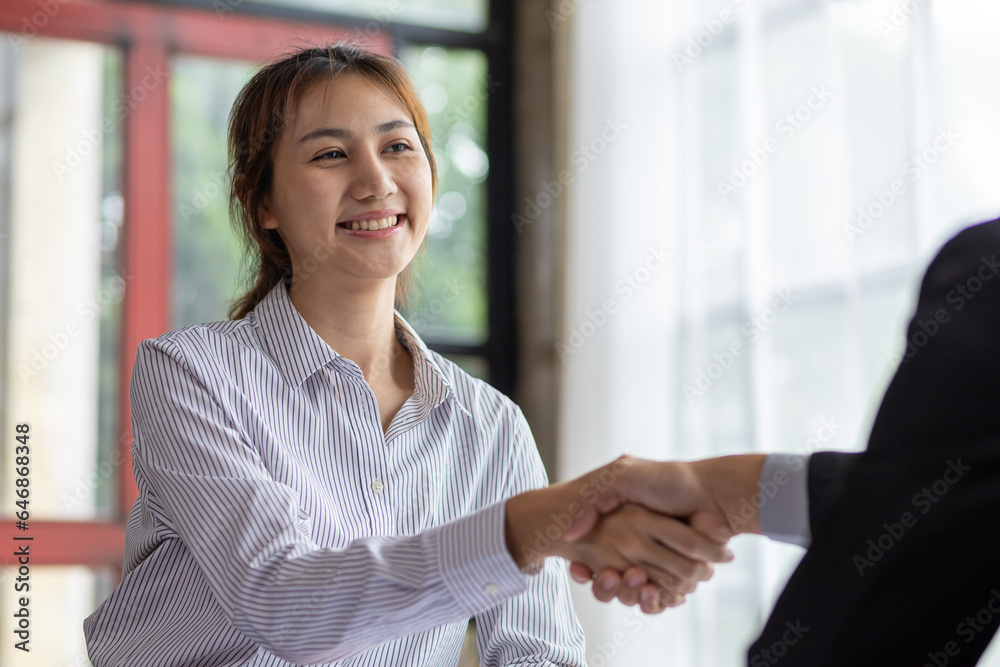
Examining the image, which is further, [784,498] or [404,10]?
[404,10]

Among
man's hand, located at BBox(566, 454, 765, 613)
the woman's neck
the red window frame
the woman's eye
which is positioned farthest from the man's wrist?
the red window frame

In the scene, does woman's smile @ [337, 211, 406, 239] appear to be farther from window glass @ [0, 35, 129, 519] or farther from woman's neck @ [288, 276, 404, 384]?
window glass @ [0, 35, 129, 519]

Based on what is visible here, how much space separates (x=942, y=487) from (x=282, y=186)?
4.11ft

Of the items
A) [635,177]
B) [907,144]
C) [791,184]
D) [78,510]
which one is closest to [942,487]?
[907,144]

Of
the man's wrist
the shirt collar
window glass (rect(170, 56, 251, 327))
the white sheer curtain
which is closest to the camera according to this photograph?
the man's wrist

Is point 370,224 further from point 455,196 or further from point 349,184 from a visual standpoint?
point 455,196

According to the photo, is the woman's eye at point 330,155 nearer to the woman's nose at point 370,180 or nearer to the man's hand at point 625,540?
the woman's nose at point 370,180

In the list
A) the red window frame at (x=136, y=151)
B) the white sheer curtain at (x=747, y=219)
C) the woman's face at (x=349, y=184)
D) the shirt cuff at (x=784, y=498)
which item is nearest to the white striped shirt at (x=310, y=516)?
the woman's face at (x=349, y=184)

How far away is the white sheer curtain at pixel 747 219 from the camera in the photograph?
2379mm

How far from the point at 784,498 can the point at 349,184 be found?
91 cm

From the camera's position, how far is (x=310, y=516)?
5.23 ft

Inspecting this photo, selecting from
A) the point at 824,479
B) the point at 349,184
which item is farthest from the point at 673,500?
the point at 349,184

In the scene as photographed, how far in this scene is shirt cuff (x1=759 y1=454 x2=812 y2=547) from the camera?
4.59ft

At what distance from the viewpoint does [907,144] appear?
2416 millimetres
